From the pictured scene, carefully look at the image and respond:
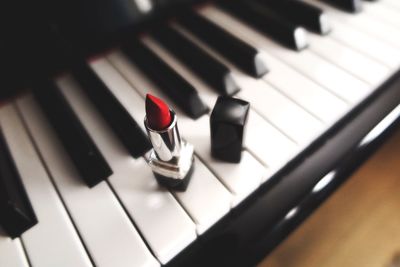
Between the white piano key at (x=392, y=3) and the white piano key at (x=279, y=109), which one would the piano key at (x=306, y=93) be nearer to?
the white piano key at (x=279, y=109)

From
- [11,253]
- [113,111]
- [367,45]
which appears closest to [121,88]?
[113,111]

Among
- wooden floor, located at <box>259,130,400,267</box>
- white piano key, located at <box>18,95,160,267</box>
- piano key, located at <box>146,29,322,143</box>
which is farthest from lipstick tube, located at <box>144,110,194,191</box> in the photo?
wooden floor, located at <box>259,130,400,267</box>

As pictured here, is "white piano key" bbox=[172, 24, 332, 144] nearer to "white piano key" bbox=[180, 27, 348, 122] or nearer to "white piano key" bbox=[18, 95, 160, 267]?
"white piano key" bbox=[180, 27, 348, 122]

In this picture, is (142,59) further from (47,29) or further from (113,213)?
(113,213)

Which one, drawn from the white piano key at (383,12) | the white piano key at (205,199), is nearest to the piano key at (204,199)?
the white piano key at (205,199)

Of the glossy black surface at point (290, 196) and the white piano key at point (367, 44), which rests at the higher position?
the white piano key at point (367, 44)

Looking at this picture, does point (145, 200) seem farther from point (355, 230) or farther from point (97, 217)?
point (355, 230)
